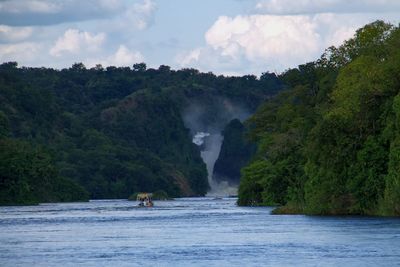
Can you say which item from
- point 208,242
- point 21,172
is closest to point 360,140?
point 208,242

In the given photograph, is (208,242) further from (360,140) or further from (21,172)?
(21,172)

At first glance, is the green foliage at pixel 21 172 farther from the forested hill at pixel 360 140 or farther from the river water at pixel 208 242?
the river water at pixel 208 242

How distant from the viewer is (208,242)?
3123 inches

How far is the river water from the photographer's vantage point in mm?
66250

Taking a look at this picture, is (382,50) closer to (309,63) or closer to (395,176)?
(395,176)

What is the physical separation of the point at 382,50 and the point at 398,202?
1833 cm

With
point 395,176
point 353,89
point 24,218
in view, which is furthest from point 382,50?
point 24,218

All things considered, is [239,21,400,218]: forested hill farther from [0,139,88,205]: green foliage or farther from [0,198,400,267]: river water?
[0,139,88,205]: green foliage

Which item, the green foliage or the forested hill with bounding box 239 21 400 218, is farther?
the green foliage

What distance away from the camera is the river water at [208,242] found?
66250mm

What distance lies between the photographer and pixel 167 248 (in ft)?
247

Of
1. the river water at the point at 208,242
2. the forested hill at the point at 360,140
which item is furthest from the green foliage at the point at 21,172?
the river water at the point at 208,242

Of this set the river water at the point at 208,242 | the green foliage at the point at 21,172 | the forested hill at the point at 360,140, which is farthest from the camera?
the green foliage at the point at 21,172

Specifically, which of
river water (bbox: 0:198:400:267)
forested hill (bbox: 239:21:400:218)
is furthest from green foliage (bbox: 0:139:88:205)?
river water (bbox: 0:198:400:267)
